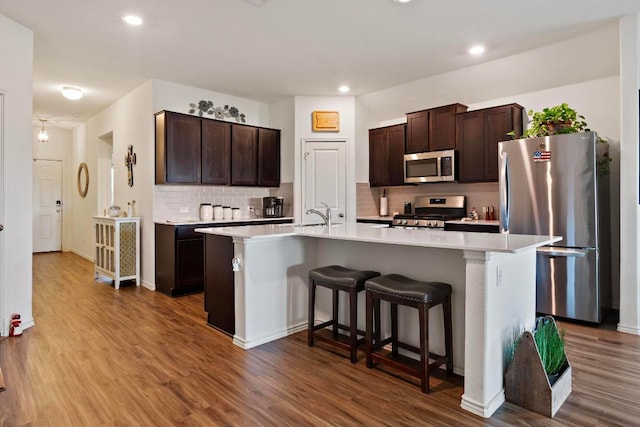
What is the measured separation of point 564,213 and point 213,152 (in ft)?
13.9

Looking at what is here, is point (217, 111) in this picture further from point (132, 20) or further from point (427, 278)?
point (427, 278)

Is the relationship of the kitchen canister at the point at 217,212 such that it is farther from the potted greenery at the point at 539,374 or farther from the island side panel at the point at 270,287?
the potted greenery at the point at 539,374

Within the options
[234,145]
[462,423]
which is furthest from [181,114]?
[462,423]

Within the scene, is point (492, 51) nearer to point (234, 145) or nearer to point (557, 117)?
point (557, 117)

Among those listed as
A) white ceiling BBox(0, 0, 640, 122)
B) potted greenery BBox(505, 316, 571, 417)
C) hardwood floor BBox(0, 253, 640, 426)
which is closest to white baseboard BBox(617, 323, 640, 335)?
hardwood floor BBox(0, 253, 640, 426)

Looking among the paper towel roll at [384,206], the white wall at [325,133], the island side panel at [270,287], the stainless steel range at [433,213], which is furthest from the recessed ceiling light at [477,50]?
the island side panel at [270,287]

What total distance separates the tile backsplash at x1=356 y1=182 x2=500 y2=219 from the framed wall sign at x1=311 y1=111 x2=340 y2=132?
0.97m

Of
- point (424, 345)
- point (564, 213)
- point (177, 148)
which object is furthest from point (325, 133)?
point (424, 345)

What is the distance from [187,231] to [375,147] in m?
3.01

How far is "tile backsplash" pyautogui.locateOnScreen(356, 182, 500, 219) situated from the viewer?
4.94 metres

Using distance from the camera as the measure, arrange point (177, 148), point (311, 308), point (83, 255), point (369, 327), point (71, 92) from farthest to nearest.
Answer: point (83, 255) → point (71, 92) → point (177, 148) → point (311, 308) → point (369, 327)

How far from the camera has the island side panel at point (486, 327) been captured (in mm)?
2074

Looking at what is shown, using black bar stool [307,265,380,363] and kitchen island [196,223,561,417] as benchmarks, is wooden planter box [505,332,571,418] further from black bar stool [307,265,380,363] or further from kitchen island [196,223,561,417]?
black bar stool [307,265,380,363]

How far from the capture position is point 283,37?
151 inches
